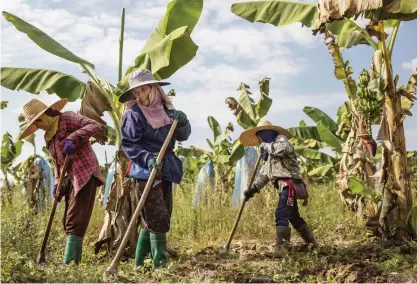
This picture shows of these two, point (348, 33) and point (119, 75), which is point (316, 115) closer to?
point (348, 33)

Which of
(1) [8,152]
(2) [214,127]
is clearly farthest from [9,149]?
(2) [214,127]

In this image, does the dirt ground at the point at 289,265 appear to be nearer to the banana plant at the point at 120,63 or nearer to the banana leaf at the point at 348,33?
the banana plant at the point at 120,63

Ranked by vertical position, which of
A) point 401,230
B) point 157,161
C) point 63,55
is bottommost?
point 401,230

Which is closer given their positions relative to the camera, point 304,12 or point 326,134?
point 304,12

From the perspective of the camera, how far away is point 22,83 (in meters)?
7.74

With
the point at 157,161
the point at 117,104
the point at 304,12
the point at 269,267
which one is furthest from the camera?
the point at 304,12

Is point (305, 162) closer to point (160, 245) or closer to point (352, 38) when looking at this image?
point (352, 38)

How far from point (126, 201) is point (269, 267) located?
1.80 m

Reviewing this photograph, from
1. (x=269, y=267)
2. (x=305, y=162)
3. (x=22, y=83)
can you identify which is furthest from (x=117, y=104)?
(x=305, y=162)

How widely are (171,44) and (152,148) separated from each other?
1.69 meters

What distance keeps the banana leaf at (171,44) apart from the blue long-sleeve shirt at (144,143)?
1289 millimetres

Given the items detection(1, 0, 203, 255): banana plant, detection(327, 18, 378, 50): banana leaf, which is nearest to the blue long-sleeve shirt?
detection(1, 0, 203, 255): banana plant

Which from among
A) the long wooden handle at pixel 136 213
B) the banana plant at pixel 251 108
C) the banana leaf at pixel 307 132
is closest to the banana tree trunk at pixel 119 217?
the long wooden handle at pixel 136 213

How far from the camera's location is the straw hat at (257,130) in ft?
22.4
